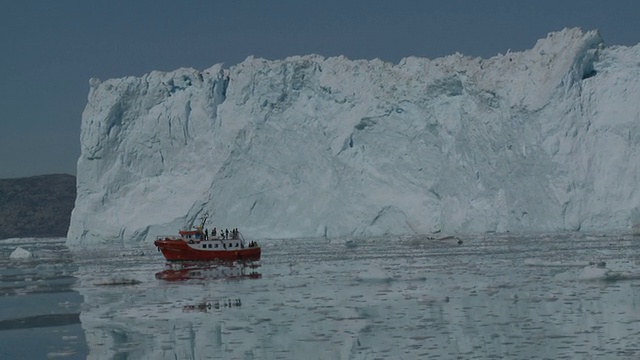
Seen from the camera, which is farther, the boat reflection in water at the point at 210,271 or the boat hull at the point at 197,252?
the boat hull at the point at 197,252

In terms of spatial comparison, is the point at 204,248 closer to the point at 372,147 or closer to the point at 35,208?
the point at 372,147

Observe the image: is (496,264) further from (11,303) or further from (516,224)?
(516,224)

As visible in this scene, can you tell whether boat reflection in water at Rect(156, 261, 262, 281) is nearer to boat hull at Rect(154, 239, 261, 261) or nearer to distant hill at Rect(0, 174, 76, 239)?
boat hull at Rect(154, 239, 261, 261)

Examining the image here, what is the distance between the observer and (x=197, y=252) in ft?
78.4

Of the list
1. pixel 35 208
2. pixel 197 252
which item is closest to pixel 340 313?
pixel 197 252

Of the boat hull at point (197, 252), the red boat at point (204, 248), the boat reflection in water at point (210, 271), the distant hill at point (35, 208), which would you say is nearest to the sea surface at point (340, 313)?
the boat reflection in water at point (210, 271)

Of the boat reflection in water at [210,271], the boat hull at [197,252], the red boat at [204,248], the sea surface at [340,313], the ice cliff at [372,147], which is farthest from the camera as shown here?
the ice cliff at [372,147]

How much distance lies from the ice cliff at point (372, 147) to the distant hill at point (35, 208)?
2539 inches

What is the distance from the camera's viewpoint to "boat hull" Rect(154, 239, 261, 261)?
23156mm

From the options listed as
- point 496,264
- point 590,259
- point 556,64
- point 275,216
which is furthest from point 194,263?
→ point 556,64

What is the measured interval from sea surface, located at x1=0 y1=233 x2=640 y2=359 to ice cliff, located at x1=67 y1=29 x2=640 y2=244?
1600 cm

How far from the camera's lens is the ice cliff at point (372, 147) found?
33938mm

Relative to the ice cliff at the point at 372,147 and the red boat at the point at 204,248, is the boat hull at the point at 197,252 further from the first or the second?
the ice cliff at the point at 372,147

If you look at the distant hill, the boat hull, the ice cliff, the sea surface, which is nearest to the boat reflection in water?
the sea surface
